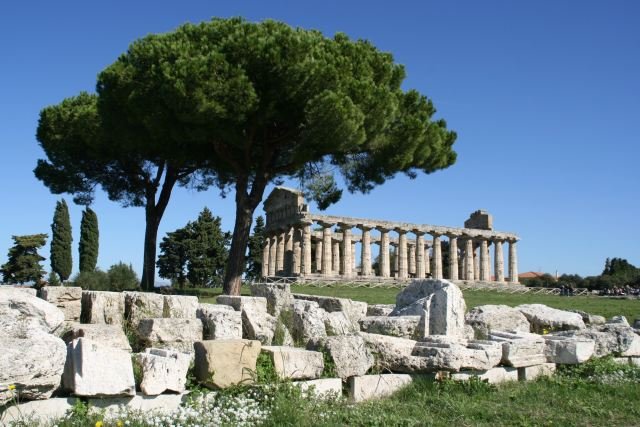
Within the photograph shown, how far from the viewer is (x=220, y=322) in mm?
6863

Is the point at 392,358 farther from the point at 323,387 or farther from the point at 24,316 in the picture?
the point at 24,316

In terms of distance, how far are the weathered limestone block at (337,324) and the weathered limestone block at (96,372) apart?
3.54 m

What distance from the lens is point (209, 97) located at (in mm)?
16891

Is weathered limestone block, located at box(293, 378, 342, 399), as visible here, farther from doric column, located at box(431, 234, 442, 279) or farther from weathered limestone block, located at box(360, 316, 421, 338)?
doric column, located at box(431, 234, 442, 279)

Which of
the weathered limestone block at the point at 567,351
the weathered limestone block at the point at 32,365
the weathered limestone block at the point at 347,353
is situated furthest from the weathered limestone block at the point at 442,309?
the weathered limestone block at the point at 32,365

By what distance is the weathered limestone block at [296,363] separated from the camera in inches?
233

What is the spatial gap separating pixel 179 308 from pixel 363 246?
136ft

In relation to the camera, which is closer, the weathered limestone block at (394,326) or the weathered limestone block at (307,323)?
the weathered limestone block at (307,323)

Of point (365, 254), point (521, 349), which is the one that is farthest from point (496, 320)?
point (365, 254)

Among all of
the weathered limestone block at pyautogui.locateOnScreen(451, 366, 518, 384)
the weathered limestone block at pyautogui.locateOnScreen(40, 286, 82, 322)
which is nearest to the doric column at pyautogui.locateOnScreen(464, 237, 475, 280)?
the weathered limestone block at pyautogui.locateOnScreen(451, 366, 518, 384)

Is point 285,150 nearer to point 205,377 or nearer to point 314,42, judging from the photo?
point 314,42

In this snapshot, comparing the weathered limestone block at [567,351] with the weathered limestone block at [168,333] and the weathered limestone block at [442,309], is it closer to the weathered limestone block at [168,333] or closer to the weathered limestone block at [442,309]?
the weathered limestone block at [442,309]

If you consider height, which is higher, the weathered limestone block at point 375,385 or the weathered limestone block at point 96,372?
the weathered limestone block at point 96,372

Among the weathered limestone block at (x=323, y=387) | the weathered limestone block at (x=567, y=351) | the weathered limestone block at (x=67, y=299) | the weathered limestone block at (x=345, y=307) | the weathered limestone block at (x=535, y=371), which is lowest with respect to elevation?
the weathered limestone block at (x=535, y=371)
